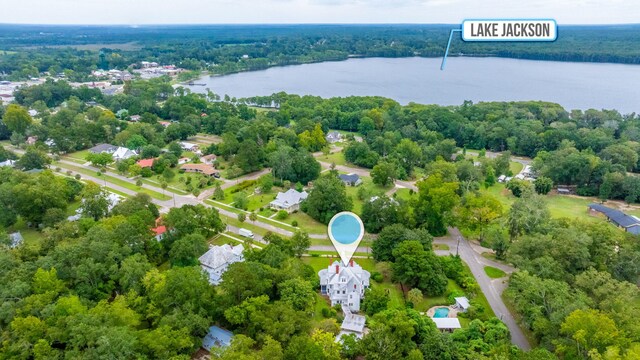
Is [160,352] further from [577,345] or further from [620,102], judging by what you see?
[620,102]

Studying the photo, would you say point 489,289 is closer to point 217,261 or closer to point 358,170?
point 217,261

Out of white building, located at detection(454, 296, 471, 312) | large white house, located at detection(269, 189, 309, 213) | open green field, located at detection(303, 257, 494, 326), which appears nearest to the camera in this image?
white building, located at detection(454, 296, 471, 312)

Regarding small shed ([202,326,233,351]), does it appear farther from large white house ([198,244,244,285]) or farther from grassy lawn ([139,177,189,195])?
grassy lawn ([139,177,189,195])

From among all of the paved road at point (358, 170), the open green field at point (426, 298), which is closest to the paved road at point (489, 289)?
the open green field at point (426, 298)

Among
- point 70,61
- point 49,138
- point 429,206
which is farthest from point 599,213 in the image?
point 70,61

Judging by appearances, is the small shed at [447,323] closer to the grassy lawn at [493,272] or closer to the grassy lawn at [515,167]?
the grassy lawn at [493,272]

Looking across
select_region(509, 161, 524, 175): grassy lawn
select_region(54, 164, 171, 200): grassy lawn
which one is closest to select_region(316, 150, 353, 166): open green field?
select_region(509, 161, 524, 175): grassy lawn
